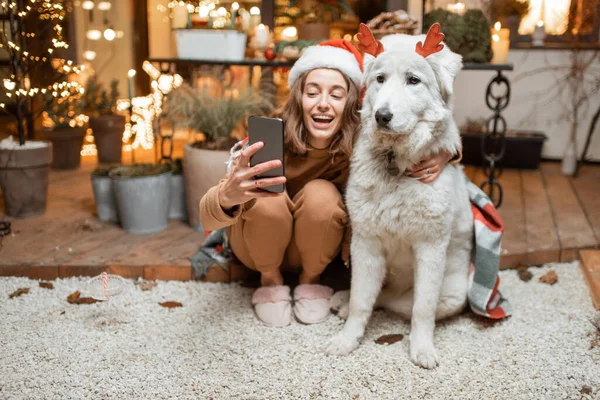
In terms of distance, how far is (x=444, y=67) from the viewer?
1.57 m

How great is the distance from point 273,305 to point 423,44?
1.08 metres

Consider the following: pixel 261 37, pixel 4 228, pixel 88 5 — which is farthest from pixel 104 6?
pixel 4 228

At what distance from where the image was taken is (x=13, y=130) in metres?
3.01

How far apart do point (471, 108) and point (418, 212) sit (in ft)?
9.46

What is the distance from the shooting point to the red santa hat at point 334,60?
1845mm

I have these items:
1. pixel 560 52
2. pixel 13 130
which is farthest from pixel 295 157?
pixel 560 52

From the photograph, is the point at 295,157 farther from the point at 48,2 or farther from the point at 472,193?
the point at 48,2

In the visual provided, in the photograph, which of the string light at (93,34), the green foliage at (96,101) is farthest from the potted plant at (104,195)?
the string light at (93,34)

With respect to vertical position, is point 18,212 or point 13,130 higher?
point 13,130

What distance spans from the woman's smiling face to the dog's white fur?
15 centimetres

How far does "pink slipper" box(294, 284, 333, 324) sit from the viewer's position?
2004 millimetres

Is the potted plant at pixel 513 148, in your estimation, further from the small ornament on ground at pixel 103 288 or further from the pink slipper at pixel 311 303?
the small ornament on ground at pixel 103 288

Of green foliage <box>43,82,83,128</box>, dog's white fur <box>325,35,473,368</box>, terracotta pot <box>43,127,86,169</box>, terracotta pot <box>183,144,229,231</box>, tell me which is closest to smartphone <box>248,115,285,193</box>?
dog's white fur <box>325,35,473,368</box>

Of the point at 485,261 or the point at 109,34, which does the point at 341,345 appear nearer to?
the point at 485,261
